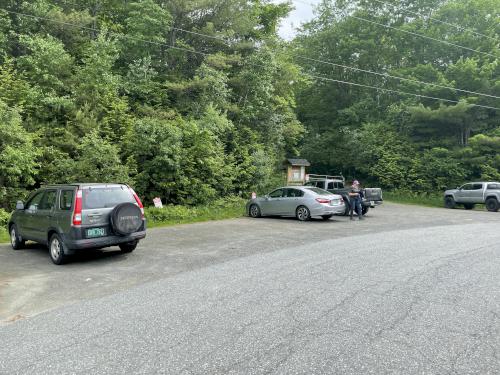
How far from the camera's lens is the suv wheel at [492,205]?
22.4m

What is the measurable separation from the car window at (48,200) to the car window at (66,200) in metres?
0.33

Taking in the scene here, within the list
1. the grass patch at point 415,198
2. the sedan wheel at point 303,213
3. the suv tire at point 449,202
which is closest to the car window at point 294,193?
the sedan wheel at point 303,213

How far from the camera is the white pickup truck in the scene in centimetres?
2255

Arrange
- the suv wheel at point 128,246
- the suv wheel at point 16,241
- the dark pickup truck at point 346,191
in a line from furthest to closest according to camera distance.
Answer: the dark pickup truck at point 346,191 → the suv wheel at point 16,241 → the suv wheel at point 128,246

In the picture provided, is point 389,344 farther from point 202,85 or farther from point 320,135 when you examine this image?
point 320,135

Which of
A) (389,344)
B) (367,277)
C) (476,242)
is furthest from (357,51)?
(389,344)

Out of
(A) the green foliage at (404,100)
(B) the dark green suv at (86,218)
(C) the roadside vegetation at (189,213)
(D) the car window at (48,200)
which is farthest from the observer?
(A) the green foliage at (404,100)

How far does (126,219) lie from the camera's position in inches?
330

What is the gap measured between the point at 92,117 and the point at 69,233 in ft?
35.6

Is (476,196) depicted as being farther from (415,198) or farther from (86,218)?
(86,218)

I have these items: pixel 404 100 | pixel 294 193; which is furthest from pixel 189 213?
pixel 404 100

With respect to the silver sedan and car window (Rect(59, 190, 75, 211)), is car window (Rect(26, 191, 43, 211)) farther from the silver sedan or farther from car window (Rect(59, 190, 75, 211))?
the silver sedan

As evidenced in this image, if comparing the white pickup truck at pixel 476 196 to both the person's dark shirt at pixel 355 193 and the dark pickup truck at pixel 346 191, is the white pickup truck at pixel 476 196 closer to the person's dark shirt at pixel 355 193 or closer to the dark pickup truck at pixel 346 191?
the dark pickup truck at pixel 346 191

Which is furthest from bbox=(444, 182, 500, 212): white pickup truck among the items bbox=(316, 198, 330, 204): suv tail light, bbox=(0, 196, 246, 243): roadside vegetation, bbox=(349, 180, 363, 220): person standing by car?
bbox=(0, 196, 246, 243): roadside vegetation
